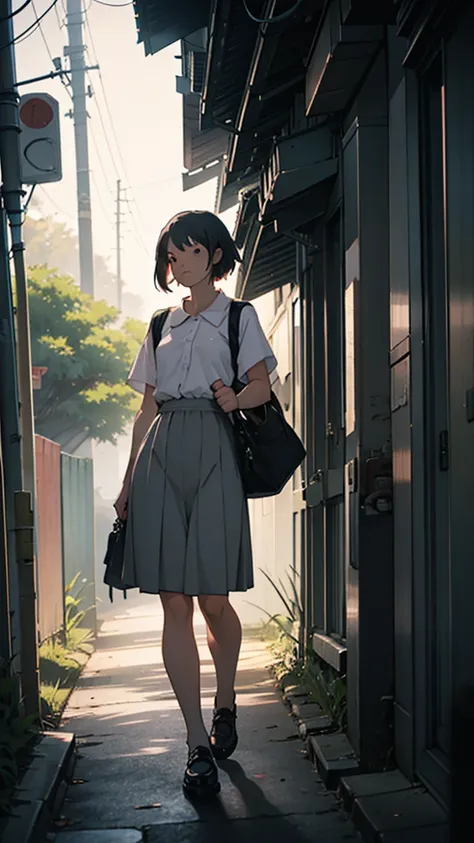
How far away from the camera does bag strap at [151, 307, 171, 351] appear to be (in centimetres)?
457

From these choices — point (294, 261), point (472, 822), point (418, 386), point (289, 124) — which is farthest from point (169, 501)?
point (294, 261)

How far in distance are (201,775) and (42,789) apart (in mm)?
548

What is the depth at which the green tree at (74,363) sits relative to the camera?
28016 mm

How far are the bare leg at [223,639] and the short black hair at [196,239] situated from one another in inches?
49.5

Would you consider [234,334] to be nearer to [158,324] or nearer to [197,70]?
[158,324]

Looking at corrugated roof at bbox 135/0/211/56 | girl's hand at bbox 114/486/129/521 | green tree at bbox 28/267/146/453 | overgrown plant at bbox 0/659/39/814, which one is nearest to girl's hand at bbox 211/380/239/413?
girl's hand at bbox 114/486/129/521

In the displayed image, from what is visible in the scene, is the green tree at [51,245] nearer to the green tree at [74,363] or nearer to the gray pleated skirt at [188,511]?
the green tree at [74,363]

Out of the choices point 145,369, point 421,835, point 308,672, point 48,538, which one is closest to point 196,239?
point 145,369

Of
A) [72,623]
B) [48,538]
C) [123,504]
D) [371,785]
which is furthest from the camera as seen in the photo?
[72,623]

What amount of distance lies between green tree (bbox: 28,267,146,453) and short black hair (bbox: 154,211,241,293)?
23345 millimetres

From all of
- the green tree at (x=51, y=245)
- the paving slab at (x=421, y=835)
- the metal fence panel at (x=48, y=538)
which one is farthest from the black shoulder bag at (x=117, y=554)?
the green tree at (x=51, y=245)

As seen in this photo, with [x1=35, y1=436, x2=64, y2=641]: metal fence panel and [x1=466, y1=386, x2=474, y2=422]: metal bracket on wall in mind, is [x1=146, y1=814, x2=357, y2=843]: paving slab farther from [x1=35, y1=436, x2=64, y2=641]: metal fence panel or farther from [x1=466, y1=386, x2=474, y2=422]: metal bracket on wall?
[x1=35, y1=436, x2=64, y2=641]: metal fence panel

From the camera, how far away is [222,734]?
449 centimetres

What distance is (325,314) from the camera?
6.34 m
